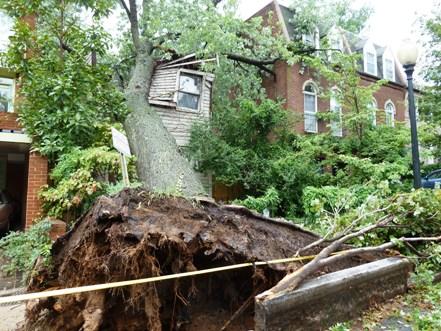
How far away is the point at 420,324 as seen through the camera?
2.70 meters

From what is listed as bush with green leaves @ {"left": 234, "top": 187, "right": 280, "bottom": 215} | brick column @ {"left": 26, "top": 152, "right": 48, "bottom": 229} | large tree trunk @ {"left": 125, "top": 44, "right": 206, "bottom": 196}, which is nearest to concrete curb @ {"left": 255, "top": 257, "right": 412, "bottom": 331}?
large tree trunk @ {"left": 125, "top": 44, "right": 206, "bottom": 196}

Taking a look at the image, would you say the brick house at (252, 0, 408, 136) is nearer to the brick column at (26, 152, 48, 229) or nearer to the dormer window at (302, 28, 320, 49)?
the dormer window at (302, 28, 320, 49)

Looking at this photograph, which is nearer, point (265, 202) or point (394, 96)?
point (265, 202)

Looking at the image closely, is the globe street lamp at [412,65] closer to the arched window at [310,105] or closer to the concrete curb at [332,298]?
the concrete curb at [332,298]

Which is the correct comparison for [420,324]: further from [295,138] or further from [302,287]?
[295,138]

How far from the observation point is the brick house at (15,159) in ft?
23.7

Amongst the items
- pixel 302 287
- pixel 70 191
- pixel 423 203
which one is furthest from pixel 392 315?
pixel 70 191

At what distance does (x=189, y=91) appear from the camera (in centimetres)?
1267

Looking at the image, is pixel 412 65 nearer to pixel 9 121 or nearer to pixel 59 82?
pixel 59 82

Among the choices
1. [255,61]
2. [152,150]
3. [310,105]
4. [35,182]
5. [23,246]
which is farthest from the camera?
[310,105]

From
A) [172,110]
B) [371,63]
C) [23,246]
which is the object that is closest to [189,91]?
[172,110]

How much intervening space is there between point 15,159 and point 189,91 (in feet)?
22.9

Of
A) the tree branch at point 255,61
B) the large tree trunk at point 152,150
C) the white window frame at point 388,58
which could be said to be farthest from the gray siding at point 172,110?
the white window frame at point 388,58

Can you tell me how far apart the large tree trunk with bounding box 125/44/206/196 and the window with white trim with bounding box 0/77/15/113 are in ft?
11.4
